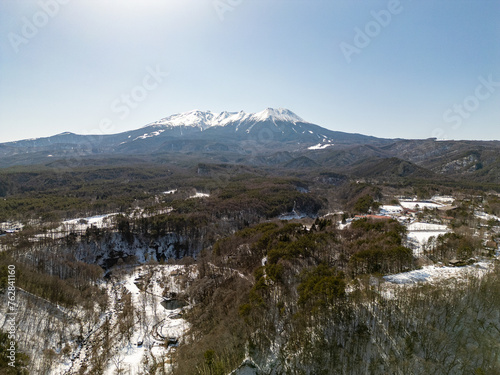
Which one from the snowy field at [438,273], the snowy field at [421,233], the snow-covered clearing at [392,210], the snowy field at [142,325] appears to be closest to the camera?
the snowy field at [438,273]

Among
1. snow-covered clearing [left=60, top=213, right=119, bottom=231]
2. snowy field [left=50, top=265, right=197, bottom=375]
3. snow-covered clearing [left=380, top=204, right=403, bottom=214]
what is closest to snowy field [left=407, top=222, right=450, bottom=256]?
snow-covered clearing [left=380, top=204, right=403, bottom=214]

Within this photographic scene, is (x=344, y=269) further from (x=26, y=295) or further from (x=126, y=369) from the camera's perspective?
(x=26, y=295)

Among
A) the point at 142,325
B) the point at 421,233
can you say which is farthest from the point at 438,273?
the point at 142,325

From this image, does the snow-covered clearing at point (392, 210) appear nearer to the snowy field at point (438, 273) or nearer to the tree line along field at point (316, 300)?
the tree line along field at point (316, 300)

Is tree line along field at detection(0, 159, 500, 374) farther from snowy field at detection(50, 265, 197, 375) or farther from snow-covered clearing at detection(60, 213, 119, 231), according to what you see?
snow-covered clearing at detection(60, 213, 119, 231)

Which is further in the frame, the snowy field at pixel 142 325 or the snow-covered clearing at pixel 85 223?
the snow-covered clearing at pixel 85 223

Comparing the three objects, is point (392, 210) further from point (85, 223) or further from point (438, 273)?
point (85, 223)

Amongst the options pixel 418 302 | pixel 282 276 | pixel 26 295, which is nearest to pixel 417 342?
pixel 418 302

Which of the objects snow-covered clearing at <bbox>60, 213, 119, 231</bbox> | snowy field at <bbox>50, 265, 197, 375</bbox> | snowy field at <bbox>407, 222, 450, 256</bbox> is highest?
snowy field at <bbox>407, 222, 450, 256</bbox>

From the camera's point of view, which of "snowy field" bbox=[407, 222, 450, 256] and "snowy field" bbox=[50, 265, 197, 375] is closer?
"snowy field" bbox=[50, 265, 197, 375]

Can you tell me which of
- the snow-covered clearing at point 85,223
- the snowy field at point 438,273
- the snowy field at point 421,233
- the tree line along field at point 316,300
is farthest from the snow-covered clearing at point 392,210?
the snow-covered clearing at point 85,223

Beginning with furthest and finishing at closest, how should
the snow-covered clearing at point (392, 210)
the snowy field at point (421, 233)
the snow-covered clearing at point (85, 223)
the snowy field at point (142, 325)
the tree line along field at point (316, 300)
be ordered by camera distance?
the snow-covered clearing at point (85, 223)
the snow-covered clearing at point (392, 210)
the snowy field at point (421, 233)
the snowy field at point (142, 325)
the tree line along field at point (316, 300)
